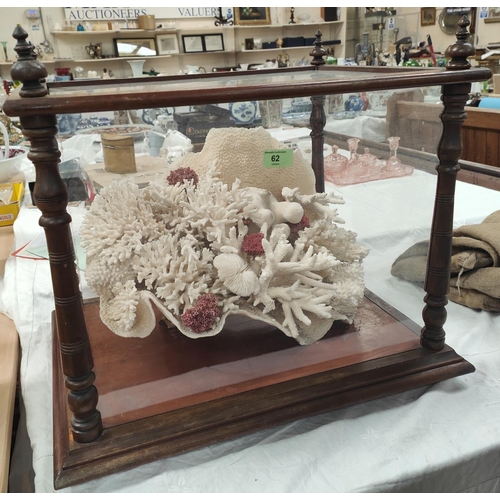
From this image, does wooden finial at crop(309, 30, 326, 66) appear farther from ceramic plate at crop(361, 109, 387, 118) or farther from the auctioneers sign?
the auctioneers sign

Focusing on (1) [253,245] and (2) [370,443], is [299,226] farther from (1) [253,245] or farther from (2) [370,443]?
(2) [370,443]

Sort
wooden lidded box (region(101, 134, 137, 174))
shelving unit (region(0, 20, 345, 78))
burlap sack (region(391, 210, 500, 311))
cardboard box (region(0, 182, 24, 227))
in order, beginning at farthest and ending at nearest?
shelving unit (region(0, 20, 345, 78)) → cardboard box (region(0, 182, 24, 227)) → burlap sack (region(391, 210, 500, 311)) → wooden lidded box (region(101, 134, 137, 174))

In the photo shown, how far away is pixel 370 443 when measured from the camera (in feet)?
2.07

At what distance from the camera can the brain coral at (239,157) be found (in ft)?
2.39

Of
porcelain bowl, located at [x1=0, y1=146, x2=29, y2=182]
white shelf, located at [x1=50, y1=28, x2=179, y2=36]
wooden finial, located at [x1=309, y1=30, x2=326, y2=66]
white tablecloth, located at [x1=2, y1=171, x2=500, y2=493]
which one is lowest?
white tablecloth, located at [x1=2, y1=171, x2=500, y2=493]

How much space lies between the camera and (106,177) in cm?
72

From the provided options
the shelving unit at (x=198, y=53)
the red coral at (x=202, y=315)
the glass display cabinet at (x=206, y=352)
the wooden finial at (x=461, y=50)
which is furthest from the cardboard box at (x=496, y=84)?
the red coral at (x=202, y=315)

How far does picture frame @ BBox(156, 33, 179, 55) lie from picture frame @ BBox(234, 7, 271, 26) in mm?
531

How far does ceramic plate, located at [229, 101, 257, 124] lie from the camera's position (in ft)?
2.25

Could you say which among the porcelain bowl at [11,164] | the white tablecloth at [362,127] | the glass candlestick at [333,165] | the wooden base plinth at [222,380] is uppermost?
the white tablecloth at [362,127]

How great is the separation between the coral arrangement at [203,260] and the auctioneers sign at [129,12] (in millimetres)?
3645

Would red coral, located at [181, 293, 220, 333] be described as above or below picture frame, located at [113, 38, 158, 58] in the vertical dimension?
below

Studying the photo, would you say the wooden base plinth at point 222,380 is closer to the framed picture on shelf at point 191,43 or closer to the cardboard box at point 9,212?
the cardboard box at point 9,212

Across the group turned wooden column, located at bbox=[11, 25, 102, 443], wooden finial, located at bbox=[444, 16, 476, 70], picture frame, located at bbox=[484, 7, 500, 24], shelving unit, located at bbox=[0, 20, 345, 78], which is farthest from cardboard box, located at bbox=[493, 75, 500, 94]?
turned wooden column, located at bbox=[11, 25, 102, 443]
